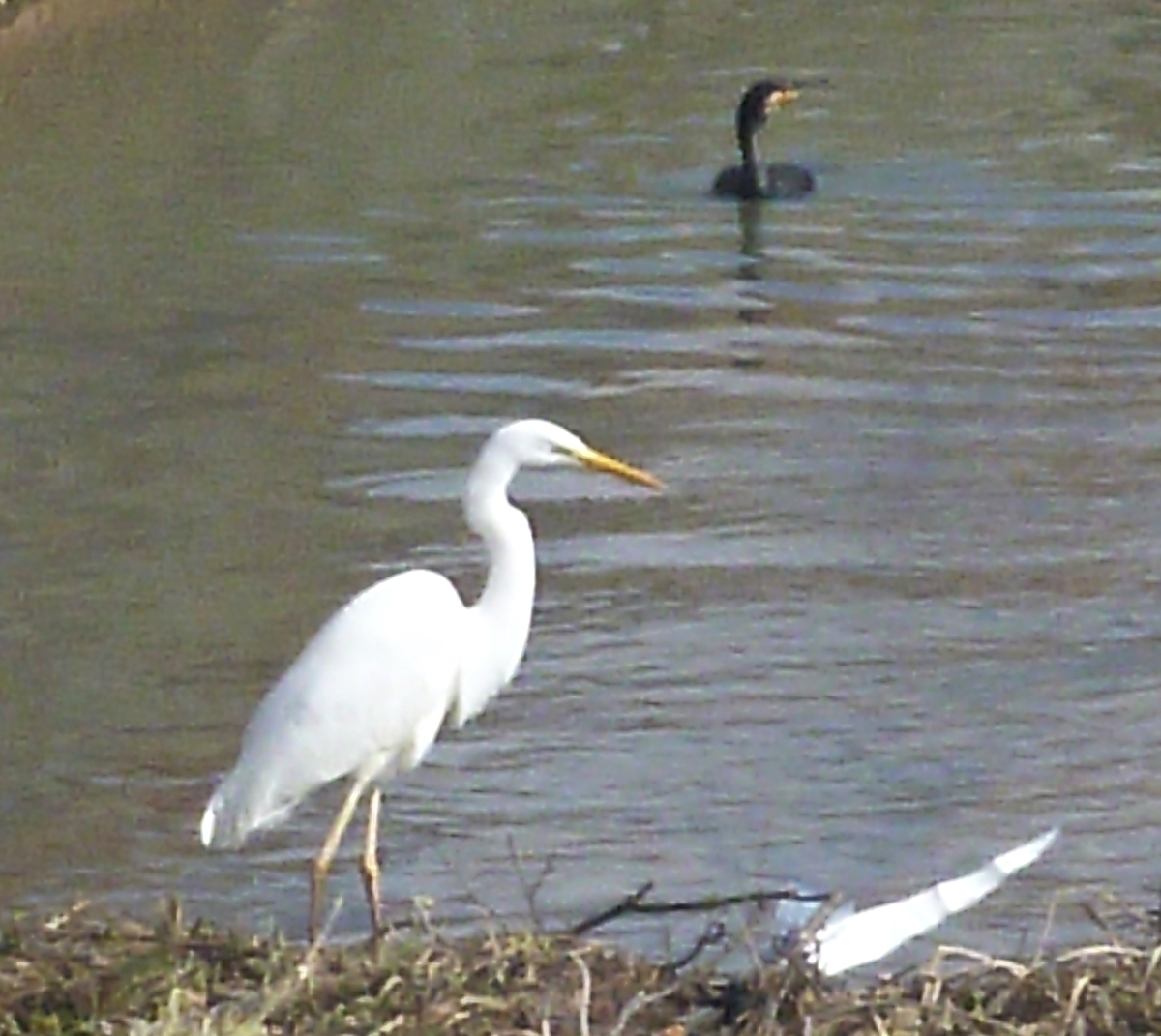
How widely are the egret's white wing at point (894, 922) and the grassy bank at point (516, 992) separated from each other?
0.08m

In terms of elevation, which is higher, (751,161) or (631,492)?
(751,161)

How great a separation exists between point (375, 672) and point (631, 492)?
406 cm

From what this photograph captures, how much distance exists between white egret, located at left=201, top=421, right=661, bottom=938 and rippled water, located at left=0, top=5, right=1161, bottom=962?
0.89 m

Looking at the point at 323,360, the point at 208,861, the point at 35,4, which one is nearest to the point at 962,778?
the point at 208,861

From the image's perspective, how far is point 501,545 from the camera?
6.71 metres

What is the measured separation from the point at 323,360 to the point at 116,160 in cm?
469

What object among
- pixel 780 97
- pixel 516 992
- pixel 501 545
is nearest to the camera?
pixel 516 992

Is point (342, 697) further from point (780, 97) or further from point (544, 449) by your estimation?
point (780, 97)

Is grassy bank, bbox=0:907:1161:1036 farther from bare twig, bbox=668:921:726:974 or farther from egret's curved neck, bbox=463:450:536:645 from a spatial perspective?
egret's curved neck, bbox=463:450:536:645

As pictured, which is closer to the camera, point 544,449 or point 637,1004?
point 637,1004

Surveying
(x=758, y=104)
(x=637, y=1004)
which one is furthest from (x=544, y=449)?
(x=758, y=104)

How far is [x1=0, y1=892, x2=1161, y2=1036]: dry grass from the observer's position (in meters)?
5.44

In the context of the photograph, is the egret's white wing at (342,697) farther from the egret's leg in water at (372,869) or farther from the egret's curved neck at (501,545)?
the egret's leg in water at (372,869)

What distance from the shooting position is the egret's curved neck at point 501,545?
659 centimetres
